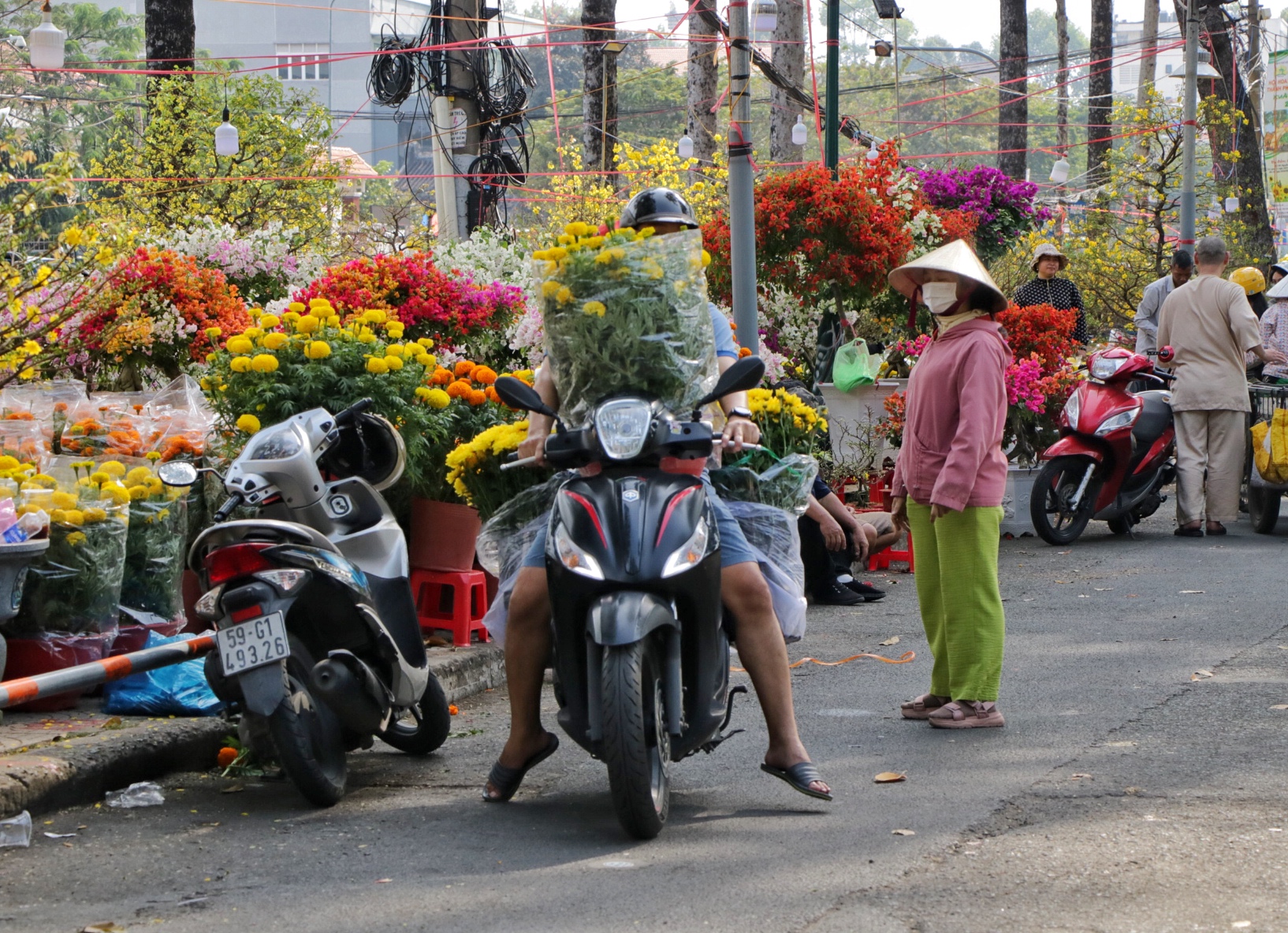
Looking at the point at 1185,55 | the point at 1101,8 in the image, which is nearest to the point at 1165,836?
the point at 1185,55

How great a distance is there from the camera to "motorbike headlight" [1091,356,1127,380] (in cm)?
1177

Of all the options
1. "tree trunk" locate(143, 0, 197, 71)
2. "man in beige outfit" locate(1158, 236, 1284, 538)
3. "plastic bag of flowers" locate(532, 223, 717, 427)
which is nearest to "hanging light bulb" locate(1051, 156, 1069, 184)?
"tree trunk" locate(143, 0, 197, 71)

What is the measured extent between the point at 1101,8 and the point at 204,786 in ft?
108

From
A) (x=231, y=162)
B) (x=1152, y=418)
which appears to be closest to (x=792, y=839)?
(x=1152, y=418)

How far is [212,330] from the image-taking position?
917 centimetres

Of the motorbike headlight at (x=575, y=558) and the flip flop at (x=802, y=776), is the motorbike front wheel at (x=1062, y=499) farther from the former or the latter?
the motorbike headlight at (x=575, y=558)

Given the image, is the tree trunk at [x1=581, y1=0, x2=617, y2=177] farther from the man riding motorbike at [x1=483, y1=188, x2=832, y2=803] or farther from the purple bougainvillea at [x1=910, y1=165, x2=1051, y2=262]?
the man riding motorbike at [x1=483, y1=188, x2=832, y2=803]

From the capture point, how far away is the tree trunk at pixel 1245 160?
23.2 m

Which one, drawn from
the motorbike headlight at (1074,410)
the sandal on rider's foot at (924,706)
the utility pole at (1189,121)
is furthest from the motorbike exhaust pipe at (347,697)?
the utility pole at (1189,121)

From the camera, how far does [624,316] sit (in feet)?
15.9

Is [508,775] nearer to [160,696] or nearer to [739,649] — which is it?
[739,649]

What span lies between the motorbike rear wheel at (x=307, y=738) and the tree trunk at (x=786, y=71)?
17174mm

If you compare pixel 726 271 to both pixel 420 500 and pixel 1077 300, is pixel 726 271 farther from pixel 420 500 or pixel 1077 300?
pixel 420 500

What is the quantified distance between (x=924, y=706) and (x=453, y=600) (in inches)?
92.4
